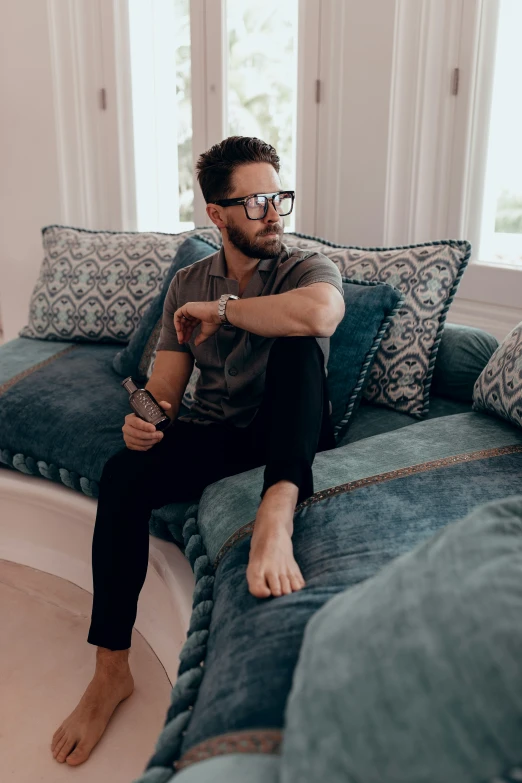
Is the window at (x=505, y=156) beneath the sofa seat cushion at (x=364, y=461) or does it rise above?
above

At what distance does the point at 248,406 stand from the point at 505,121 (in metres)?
1.34

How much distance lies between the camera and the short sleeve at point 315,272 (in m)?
1.73

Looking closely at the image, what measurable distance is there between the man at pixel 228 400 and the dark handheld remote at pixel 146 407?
0.03 metres

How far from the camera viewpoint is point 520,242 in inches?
94.7

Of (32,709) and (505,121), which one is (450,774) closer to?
(32,709)

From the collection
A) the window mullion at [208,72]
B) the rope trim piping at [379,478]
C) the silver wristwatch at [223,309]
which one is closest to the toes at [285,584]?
the rope trim piping at [379,478]

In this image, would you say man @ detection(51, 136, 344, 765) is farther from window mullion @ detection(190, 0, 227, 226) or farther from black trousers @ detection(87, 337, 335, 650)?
window mullion @ detection(190, 0, 227, 226)

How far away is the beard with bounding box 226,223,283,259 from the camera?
5.91 feet

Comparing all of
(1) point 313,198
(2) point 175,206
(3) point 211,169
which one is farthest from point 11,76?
(3) point 211,169

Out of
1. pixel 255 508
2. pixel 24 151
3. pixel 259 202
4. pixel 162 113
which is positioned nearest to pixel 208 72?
pixel 162 113

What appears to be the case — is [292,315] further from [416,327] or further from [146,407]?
[416,327]

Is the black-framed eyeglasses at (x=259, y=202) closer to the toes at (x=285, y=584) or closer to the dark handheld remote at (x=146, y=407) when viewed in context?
the dark handheld remote at (x=146, y=407)

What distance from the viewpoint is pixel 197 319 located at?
179cm

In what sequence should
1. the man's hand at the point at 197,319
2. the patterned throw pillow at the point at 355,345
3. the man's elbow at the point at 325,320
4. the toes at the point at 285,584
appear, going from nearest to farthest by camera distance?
1. the toes at the point at 285,584
2. the man's elbow at the point at 325,320
3. the man's hand at the point at 197,319
4. the patterned throw pillow at the point at 355,345
